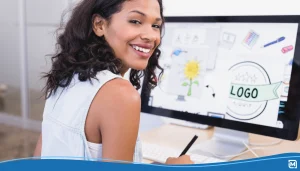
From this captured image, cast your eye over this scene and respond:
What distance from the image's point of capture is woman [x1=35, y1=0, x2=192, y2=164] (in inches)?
19.8

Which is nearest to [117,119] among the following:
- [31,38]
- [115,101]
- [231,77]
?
[115,101]

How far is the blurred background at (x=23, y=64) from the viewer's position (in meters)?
2.43

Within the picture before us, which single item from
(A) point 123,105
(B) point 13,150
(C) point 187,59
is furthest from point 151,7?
(B) point 13,150

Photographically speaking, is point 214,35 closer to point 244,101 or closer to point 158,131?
point 244,101

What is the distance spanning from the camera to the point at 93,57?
61 centimetres

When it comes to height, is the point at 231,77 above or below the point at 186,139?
above

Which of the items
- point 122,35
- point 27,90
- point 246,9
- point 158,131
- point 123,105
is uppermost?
point 246,9

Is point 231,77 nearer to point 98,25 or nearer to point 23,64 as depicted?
point 98,25

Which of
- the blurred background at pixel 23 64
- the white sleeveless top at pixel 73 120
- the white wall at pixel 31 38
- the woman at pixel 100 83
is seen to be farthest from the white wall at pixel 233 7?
A: the white wall at pixel 31 38

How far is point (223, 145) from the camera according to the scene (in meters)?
0.86

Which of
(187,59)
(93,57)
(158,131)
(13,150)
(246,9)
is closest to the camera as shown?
(93,57)

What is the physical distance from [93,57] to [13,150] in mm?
→ 1919

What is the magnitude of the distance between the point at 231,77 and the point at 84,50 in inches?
15.4

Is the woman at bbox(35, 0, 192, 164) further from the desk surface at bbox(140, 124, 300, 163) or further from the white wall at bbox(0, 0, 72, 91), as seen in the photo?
the white wall at bbox(0, 0, 72, 91)
